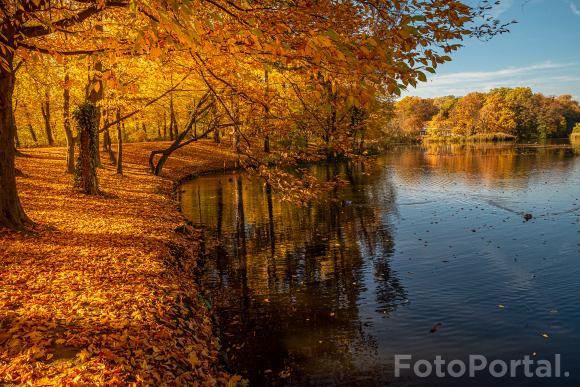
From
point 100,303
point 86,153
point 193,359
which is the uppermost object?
point 86,153

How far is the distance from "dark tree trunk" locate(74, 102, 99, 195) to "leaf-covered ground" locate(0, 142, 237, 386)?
106 inches

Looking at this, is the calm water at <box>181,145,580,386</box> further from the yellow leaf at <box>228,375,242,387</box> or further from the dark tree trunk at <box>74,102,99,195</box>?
the dark tree trunk at <box>74,102,99,195</box>

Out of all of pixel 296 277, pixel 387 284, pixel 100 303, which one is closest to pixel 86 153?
pixel 296 277

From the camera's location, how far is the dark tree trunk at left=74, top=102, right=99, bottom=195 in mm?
19656

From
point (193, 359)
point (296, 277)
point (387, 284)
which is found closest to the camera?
point (193, 359)

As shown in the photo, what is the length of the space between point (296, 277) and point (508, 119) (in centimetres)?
13148

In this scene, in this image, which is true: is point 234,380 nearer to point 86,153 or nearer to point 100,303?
point 100,303

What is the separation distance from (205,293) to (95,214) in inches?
269

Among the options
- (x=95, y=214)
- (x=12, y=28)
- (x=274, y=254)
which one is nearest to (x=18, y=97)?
(x=95, y=214)

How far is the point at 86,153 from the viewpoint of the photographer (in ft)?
64.5

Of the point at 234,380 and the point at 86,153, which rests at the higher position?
the point at 86,153

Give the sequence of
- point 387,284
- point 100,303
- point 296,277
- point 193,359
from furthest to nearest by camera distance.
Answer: point 296,277 → point 387,284 → point 100,303 → point 193,359

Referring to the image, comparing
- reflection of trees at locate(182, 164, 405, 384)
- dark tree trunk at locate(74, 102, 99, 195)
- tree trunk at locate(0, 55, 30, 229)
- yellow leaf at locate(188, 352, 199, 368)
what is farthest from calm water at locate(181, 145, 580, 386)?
tree trunk at locate(0, 55, 30, 229)

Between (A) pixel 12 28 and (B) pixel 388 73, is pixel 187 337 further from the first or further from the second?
(A) pixel 12 28
